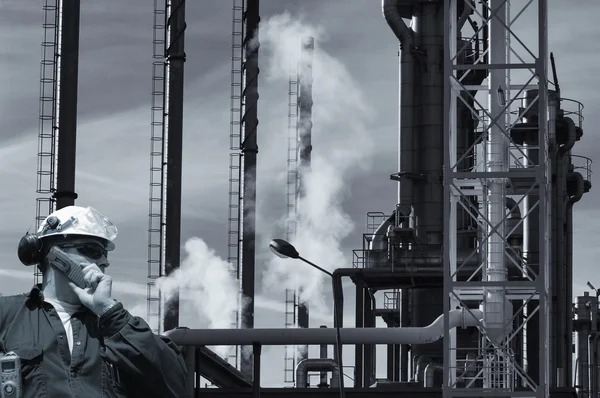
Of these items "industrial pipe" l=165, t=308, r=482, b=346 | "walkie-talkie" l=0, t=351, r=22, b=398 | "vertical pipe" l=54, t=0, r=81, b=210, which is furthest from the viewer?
"vertical pipe" l=54, t=0, r=81, b=210

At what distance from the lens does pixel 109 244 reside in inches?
170

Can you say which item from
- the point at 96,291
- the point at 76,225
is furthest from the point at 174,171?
the point at 96,291

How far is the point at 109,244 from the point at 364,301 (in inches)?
1199

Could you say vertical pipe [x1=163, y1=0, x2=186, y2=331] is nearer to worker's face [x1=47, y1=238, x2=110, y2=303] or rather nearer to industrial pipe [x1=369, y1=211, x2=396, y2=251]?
industrial pipe [x1=369, y1=211, x2=396, y2=251]

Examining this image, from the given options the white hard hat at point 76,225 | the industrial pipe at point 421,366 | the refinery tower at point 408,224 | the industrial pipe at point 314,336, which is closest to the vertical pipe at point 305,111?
the refinery tower at point 408,224

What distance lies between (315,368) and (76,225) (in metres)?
30.5

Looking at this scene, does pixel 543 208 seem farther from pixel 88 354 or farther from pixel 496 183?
pixel 88 354

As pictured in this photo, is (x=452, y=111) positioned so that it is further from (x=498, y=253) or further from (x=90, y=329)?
(x=90, y=329)

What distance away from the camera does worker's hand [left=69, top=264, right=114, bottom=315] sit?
3986mm

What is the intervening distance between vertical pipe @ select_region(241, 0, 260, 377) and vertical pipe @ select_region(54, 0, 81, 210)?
10369 mm

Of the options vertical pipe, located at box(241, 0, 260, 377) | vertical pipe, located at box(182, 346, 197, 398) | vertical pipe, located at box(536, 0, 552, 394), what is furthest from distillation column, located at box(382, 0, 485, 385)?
vertical pipe, located at box(536, 0, 552, 394)

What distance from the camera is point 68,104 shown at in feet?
92.7

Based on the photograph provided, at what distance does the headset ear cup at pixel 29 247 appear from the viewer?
420cm

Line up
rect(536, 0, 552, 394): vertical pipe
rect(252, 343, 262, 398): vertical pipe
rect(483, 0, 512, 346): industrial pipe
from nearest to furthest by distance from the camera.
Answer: rect(536, 0, 552, 394): vertical pipe < rect(483, 0, 512, 346): industrial pipe < rect(252, 343, 262, 398): vertical pipe
